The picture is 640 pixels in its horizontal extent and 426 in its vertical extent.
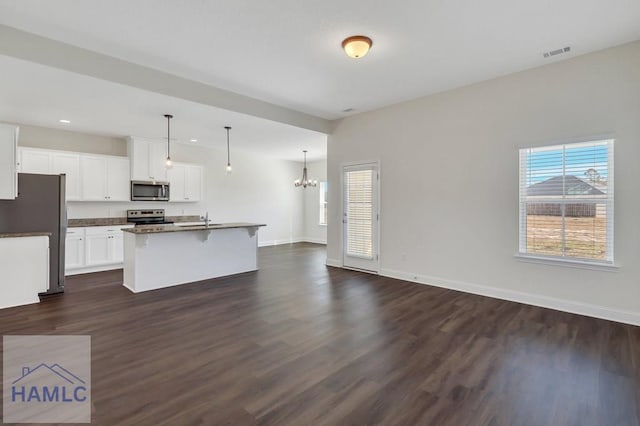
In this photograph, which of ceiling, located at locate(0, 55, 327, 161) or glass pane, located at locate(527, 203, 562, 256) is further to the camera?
glass pane, located at locate(527, 203, 562, 256)

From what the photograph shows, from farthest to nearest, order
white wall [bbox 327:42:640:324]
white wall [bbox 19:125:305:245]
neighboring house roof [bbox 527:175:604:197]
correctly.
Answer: white wall [bbox 19:125:305:245] < neighboring house roof [bbox 527:175:604:197] < white wall [bbox 327:42:640:324]

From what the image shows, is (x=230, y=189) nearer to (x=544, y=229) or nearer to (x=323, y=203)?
(x=323, y=203)

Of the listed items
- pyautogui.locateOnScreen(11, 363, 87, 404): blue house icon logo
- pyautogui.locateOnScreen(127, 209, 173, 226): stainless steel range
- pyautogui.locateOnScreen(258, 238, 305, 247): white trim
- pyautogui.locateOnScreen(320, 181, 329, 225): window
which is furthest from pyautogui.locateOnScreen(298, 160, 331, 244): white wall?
pyautogui.locateOnScreen(11, 363, 87, 404): blue house icon logo

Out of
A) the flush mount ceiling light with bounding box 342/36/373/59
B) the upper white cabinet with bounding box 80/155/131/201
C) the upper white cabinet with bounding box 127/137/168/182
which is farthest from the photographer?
the upper white cabinet with bounding box 127/137/168/182

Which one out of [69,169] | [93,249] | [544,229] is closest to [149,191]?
[69,169]

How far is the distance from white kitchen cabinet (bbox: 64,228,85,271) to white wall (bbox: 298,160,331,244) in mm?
6380

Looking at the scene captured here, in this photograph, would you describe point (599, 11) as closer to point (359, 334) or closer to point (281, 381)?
point (359, 334)

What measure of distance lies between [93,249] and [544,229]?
753 centimetres

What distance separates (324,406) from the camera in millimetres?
2027

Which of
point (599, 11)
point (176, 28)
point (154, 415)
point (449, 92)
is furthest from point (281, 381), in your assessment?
point (449, 92)

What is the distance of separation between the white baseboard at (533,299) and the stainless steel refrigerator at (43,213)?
539cm

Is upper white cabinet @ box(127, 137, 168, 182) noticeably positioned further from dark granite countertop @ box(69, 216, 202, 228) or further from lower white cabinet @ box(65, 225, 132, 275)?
lower white cabinet @ box(65, 225, 132, 275)

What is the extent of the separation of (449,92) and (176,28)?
12.6 ft

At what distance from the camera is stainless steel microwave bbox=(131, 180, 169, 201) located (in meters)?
6.64
